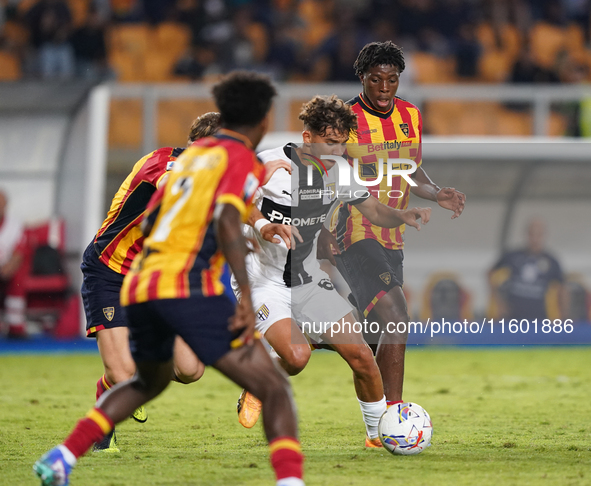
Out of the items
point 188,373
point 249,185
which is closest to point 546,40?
point 188,373

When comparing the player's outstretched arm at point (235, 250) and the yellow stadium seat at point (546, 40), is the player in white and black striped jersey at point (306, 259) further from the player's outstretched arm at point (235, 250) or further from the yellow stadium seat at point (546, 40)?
the yellow stadium seat at point (546, 40)

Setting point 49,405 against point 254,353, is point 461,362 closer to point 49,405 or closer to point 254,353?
point 49,405

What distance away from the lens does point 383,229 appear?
Answer: 5.93 meters

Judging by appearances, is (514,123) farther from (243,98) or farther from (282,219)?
(243,98)

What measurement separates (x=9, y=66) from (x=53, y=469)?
37.8ft

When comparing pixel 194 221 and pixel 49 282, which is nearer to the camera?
pixel 194 221

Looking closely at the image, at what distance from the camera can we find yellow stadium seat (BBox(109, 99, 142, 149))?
12258 millimetres

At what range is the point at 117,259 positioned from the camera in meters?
5.39

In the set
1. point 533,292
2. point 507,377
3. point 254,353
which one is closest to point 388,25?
point 533,292

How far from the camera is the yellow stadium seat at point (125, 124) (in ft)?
40.2

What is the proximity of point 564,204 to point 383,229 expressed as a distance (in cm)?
738

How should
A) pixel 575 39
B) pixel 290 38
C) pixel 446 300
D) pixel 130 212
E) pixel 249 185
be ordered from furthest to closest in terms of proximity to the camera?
pixel 575 39 → pixel 290 38 → pixel 446 300 → pixel 130 212 → pixel 249 185

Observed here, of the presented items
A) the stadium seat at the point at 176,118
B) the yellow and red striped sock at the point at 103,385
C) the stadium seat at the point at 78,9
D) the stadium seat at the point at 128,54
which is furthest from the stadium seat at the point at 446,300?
the stadium seat at the point at 78,9

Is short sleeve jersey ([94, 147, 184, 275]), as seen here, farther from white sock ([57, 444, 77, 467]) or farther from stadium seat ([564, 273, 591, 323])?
stadium seat ([564, 273, 591, 323])
